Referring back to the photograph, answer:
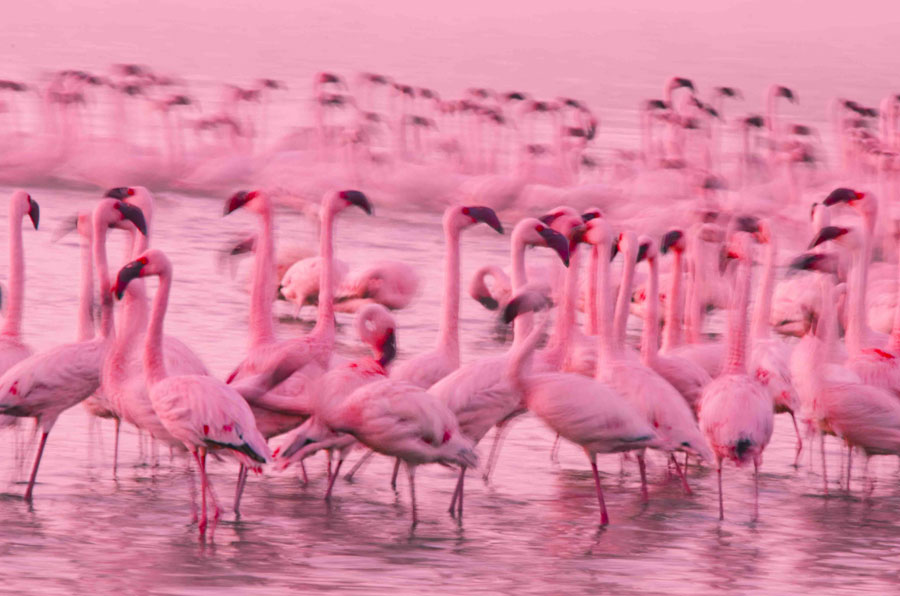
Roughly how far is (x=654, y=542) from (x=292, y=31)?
54958mm

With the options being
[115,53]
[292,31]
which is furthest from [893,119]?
[292,31]

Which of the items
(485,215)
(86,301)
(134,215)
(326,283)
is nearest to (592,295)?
(485,215)

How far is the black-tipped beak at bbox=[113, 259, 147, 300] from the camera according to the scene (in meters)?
8.70

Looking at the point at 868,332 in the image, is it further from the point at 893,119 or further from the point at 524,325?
the point at 893,119

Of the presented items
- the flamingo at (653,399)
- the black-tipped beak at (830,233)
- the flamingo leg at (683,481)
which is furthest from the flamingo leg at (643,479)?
the black-tipped beak at (830,233)

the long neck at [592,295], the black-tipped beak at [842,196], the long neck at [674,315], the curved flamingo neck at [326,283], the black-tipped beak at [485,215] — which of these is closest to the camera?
the curved flamingo neck at [326,283]

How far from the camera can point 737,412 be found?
29.6 feet

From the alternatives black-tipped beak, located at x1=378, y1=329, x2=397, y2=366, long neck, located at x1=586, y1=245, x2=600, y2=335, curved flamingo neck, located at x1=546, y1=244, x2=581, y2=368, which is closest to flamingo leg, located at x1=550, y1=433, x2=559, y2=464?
curved flamingo neck, located at x1=546, y1=244, x2=581, y2=368

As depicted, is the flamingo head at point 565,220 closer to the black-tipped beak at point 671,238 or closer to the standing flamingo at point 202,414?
Result: the black-tipped beak at point 671,238

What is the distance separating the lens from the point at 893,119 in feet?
77.9

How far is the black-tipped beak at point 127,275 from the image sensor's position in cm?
870

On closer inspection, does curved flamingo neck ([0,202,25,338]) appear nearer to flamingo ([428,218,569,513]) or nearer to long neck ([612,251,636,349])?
flamingo ([428,218,569,513])

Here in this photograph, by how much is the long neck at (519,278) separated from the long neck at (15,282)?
2614mm

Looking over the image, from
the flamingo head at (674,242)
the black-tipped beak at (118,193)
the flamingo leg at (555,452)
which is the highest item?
the black-tipped beak at (118,193)
